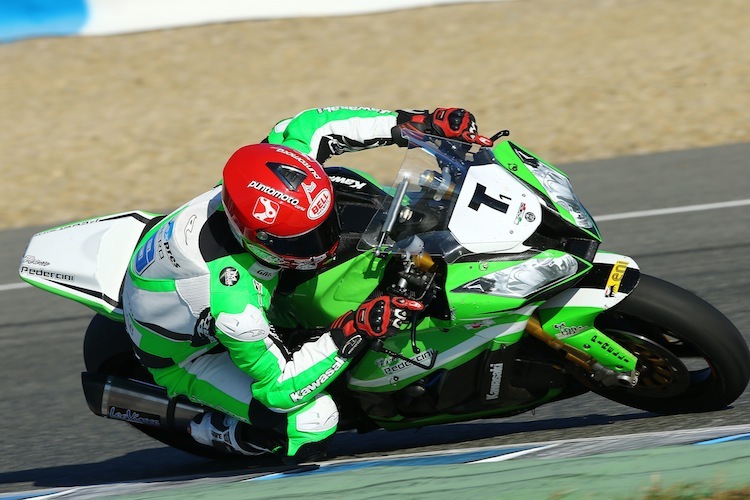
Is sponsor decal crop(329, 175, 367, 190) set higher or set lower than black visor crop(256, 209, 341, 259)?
higher

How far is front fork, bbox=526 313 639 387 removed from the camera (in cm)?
391

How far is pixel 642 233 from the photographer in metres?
6.95

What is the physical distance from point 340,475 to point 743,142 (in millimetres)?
6069

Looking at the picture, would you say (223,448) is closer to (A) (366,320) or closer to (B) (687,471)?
(A) (366,320)

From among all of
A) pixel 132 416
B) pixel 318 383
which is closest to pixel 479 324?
pixel 318 383

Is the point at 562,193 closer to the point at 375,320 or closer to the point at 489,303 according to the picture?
the point at 489,303

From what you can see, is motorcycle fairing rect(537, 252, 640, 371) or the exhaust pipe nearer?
motorcycle fairing rect(537, 252, 640, 371)

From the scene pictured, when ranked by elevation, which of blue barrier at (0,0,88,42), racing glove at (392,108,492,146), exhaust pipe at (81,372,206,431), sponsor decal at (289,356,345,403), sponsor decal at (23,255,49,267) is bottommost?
exhaust pipe at (81,372,206,431)

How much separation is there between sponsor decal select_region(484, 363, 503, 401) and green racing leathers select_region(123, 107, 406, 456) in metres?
0.57

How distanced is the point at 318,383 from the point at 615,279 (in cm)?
114

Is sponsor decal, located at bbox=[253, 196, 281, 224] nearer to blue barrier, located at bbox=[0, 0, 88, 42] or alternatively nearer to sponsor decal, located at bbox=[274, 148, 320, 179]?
sponsor decal, located at bbox=[274, 148, 320, 179]

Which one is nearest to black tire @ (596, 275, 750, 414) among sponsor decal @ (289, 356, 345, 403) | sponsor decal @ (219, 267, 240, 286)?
sponsor decal @ (289, 356, 345, 403)

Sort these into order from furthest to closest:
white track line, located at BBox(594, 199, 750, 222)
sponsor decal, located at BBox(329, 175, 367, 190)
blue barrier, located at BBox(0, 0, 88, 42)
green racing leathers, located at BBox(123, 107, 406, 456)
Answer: blue barrier, located at BBox(0, 0, 88, 42) < white track line, located at BBox(594, 199, 750, 222) < sponsor decal, located at BBox(329, 175, 367, 190) < green racing leathers, located at BBox(123, 107, 406, 456)

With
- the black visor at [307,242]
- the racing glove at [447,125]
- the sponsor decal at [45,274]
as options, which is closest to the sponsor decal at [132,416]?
the sponsor decal at [45,274]
